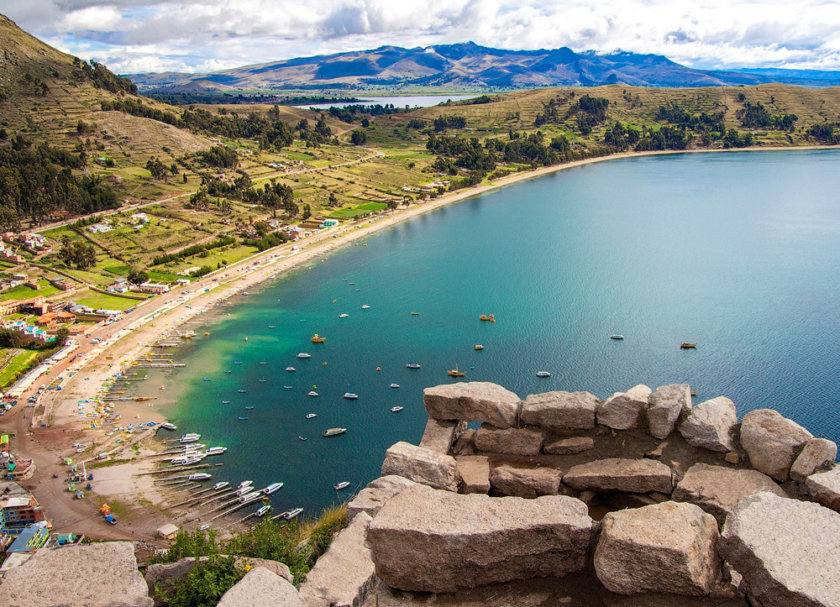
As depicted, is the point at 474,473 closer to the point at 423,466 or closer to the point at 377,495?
the point at 423,466

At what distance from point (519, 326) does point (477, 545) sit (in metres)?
60.0

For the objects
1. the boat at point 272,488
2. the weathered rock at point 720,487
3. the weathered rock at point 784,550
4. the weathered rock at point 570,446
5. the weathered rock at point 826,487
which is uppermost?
the weathered rock at point 784,550

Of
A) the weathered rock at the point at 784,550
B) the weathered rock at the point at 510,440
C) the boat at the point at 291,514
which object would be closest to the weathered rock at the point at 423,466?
the weathered rock at the point at 510,440

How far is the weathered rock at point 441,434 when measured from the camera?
55.6ft

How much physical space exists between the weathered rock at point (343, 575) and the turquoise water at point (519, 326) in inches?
1140

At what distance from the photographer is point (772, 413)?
555 inches

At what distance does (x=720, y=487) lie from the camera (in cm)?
1318

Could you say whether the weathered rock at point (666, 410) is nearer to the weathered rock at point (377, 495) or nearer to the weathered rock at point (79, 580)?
the weathered rock at point (377, 495)

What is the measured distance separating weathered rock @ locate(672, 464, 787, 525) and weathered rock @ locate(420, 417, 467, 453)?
6339 mm

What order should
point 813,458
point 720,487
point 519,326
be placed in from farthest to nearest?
1. point 519,326
2. point 720,487
3. point 813,458

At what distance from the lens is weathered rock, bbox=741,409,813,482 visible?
1306 cm

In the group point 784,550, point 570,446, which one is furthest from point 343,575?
point 784,550

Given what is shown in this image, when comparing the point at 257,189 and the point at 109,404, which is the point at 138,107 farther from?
the point at 109,404

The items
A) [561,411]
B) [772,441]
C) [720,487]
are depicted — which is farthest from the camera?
[561,411]
